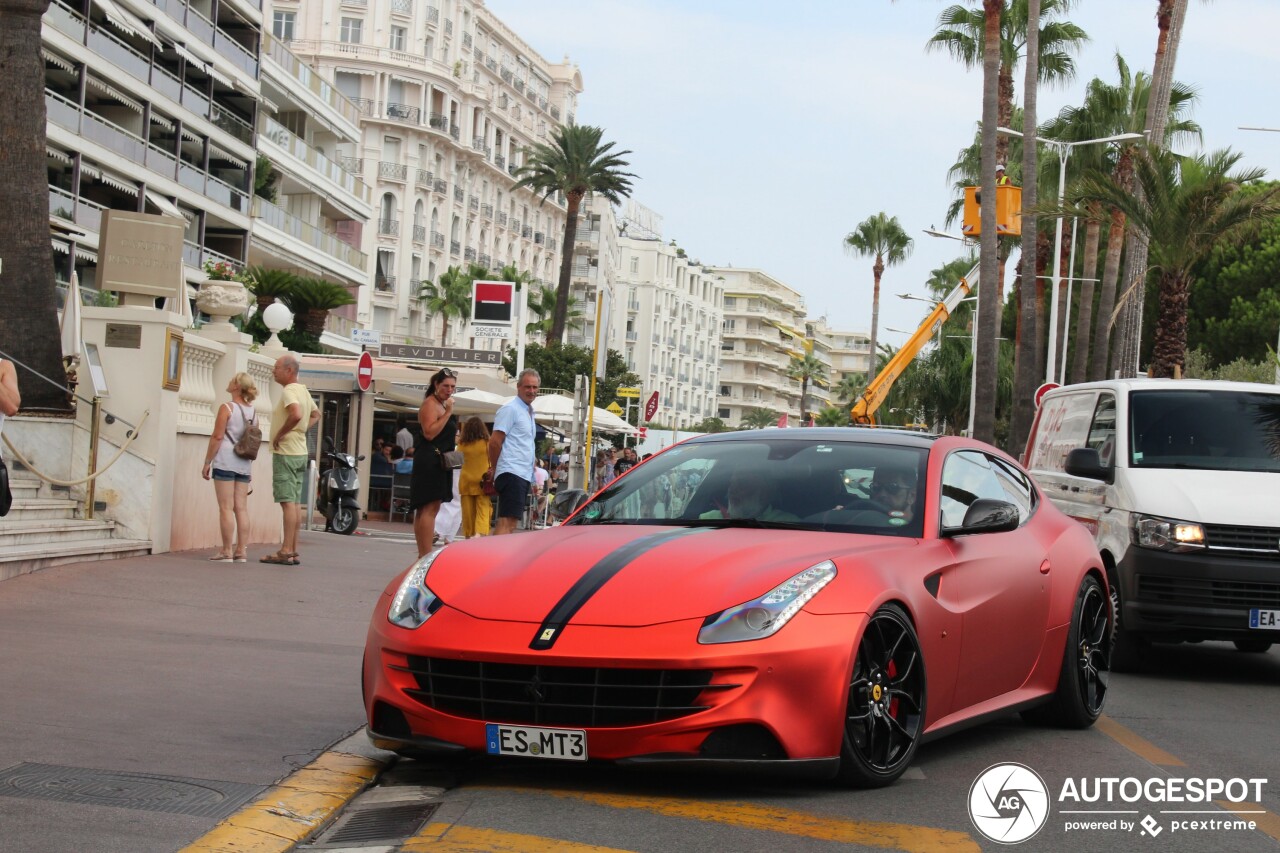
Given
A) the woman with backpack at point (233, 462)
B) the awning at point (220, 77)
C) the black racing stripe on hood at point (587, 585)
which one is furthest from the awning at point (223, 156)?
the black racing stripe on hood at point (587, 585)

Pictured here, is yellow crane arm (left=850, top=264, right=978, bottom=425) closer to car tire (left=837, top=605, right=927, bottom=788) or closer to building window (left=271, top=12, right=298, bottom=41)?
car tire (left=837, top=605, right=927, bottom=788)

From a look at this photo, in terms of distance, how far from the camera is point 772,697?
18.1 feet

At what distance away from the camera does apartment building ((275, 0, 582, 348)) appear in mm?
91125

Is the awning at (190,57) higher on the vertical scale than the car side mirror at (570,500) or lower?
higher

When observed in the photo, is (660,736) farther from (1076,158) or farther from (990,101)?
(1076,158)

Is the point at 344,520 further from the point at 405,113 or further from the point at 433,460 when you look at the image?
the point at 405,113

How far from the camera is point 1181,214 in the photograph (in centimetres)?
2950

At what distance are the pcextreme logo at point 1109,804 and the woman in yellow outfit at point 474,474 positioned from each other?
8.40 metres

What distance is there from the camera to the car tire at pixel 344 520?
25.0m

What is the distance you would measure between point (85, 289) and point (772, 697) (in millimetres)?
40600

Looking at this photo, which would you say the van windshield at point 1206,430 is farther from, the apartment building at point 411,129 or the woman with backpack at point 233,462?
the apartment building at point 411,129

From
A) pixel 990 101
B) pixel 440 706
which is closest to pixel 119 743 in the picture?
pixel 440 706

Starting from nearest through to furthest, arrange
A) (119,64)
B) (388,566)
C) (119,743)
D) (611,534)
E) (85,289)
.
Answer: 1. (119,743)
2. (611,534)
3. (388,566)
4. (85,289)
5. (119,64)

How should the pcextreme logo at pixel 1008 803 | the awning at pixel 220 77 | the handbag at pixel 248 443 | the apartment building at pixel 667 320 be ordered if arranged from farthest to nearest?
the apartment building at pixel 667 320
the awning at pixel 220 77
the handbag at pixel 248 443
the pcextreme logo at pixel 1008 803
